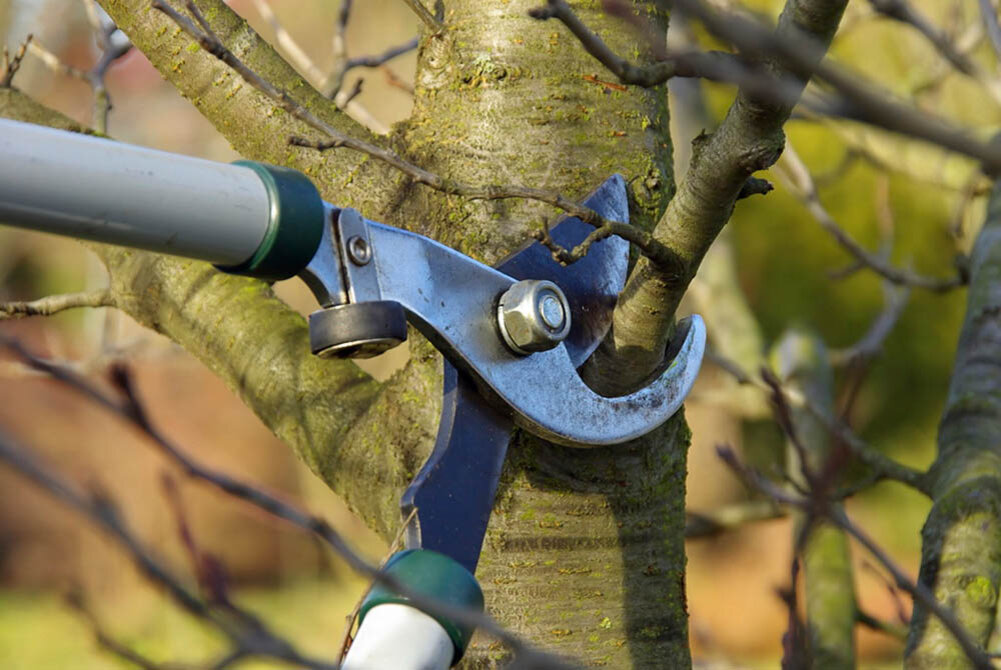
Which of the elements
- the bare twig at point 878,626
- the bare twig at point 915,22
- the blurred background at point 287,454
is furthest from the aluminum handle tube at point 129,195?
the blurred background at point 287,454

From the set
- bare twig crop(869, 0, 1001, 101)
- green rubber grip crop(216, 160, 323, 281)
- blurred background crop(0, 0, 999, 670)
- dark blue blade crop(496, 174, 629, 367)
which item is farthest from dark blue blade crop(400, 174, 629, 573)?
blurred background crop(0, 0, 999, 670)

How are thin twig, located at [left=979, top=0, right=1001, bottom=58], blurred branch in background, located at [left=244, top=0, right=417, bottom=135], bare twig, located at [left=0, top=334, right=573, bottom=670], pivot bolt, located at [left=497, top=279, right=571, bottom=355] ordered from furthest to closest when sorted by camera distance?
blurred branch in background, located at [left=244, top=0, right=417, bottom=135], thin twig, located at [left=979, top=0, right=1001, bottom=58], pivot bolt, located at [left=497, top=279, right=571, bottom=355], bare twig, located at [left=0, top=334, right=573, bottom=670]

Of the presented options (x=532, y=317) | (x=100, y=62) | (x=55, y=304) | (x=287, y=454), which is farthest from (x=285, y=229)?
(x=287, y=454)

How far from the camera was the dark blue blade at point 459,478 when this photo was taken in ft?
3.26

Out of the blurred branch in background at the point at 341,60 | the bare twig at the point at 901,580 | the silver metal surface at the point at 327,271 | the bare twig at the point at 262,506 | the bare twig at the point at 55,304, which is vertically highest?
the blurred branch in background at the point at 341,60

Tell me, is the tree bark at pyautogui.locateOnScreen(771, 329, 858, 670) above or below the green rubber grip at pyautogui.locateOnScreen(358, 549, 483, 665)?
above

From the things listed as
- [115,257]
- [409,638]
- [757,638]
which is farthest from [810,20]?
[757,638]

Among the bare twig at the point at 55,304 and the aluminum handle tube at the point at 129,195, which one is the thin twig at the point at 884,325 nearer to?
the bare twig at the point at 55,304

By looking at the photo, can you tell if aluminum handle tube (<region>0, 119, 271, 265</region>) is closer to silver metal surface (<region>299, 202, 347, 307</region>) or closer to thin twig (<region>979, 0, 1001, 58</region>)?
silver metal surface (<region>299, 202, 347, 307</region>)

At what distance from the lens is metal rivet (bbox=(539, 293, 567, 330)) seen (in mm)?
1071

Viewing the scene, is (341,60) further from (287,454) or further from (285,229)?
(287,454)

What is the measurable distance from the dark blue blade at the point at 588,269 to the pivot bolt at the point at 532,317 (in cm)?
7

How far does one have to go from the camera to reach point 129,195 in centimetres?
79

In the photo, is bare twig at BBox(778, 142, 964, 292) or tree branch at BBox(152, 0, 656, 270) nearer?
tree branch at BBox(152, 0, 656, 270)
